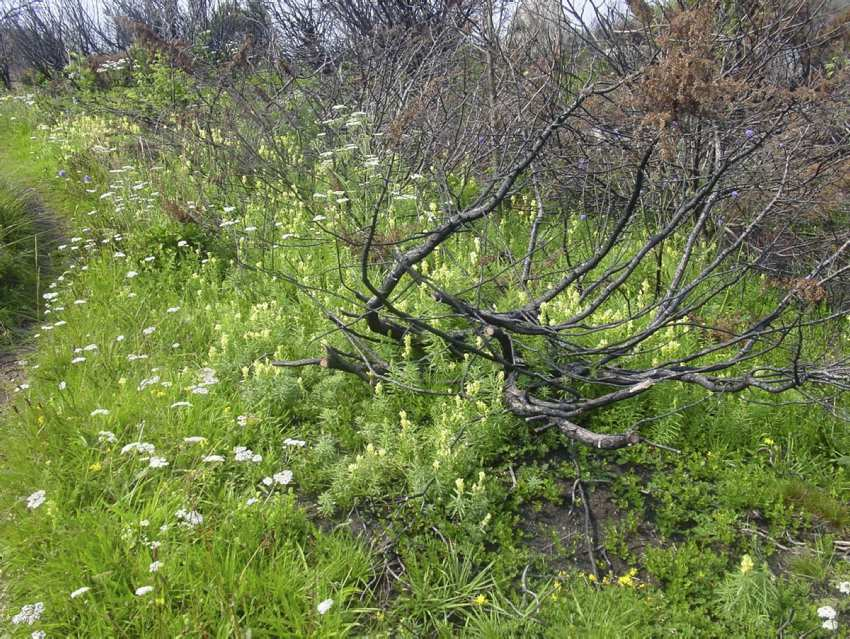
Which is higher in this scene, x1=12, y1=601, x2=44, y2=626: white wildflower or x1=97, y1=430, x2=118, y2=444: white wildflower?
x1=97, y1=430, x2=118, y2=444: white wildflower

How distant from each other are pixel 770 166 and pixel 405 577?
334 centimetres

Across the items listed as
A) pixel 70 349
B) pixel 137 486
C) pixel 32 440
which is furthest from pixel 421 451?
pixel 70 349

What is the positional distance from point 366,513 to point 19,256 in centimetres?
457

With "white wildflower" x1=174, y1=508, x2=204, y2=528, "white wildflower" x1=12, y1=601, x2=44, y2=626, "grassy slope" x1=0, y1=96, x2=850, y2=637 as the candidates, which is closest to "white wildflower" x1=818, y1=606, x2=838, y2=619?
"grassy slope" x1=0, y1=96, x2=850, y2=637

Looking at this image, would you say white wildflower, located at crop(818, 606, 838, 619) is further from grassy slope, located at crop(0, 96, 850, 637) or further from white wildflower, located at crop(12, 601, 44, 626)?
white wildflower, located at crop(12, 601, 44, 626)

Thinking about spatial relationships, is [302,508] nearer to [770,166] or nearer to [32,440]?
[32,440]

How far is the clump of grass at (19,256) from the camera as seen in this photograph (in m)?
5.18

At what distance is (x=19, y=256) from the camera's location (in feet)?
18.9

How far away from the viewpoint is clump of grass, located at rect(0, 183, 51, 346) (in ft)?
17.0

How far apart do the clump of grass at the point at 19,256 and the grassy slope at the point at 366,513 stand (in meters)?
1.43

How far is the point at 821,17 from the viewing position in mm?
5297

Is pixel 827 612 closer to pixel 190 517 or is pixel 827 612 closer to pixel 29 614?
pixel 190 517

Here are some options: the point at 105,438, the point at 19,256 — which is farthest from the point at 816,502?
the point at 19,256

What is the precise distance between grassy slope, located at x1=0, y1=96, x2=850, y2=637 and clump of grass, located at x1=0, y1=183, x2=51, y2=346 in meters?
1.43
